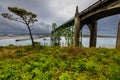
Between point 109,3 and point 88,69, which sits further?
point 109,3

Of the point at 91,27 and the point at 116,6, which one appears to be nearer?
the point at 116,6

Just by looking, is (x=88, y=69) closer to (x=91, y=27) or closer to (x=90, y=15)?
(x=90, y=15)

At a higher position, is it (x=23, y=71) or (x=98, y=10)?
Answer: (x=98, y=10)

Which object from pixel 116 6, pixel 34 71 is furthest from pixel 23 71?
pixel 116 6

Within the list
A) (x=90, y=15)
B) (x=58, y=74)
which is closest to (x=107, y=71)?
(x=58, y=74)

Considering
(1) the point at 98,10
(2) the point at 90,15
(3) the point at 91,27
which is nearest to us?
(1) the point at 98,10

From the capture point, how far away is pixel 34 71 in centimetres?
970

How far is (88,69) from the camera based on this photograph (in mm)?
10695

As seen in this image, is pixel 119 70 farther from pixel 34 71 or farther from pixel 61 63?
pixel 34 71

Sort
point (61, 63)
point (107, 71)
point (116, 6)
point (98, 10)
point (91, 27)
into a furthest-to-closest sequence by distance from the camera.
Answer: point (91, 27) < point (98, 10) < point (116, 6) < point (61, 63) < point (107, 71)

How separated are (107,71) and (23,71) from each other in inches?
206

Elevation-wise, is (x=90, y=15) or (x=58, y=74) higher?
(x=90, y=15)

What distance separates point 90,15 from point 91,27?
7.40 m

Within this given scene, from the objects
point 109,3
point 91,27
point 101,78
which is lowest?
point 101,78
